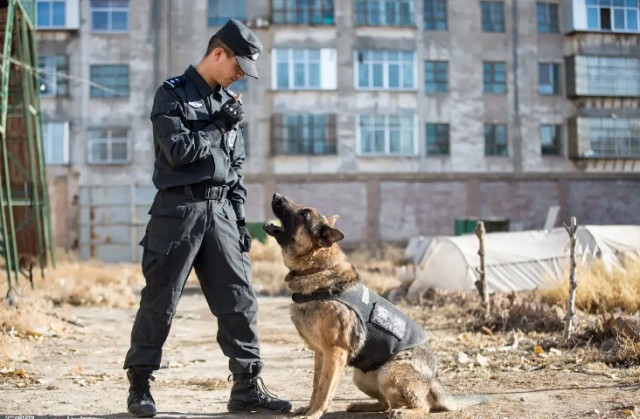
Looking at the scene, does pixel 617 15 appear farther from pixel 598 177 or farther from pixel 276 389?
pixel 276 389

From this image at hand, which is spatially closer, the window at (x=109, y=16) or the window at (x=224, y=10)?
the window at (x=109, y=16)

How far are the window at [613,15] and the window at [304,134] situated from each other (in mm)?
12784

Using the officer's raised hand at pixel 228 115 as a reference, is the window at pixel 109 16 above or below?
above

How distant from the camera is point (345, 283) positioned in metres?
5.35

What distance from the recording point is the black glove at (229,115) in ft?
17.6

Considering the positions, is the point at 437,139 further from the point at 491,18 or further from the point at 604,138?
the point at 604,138

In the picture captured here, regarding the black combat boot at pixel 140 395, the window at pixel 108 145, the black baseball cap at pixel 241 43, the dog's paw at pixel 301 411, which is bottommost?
the dog's paw at pixel 301 411

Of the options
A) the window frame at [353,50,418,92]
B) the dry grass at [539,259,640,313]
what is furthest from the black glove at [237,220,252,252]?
the window frame at [353,50,418,92]

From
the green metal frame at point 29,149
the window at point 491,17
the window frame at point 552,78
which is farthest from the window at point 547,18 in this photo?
the green metal frame at point 29,149

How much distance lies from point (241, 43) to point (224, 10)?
29.0 meters

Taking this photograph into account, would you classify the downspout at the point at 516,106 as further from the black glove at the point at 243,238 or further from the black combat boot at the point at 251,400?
the black combat boot at the point at 251,400

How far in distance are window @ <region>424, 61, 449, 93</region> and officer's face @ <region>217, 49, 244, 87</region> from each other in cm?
2902

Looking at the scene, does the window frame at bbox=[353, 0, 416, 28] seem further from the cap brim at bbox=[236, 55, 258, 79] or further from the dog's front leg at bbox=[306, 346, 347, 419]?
the dog's front leg at bbox=[306, 346, 347, 419]

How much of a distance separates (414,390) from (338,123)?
2818 centimetres
